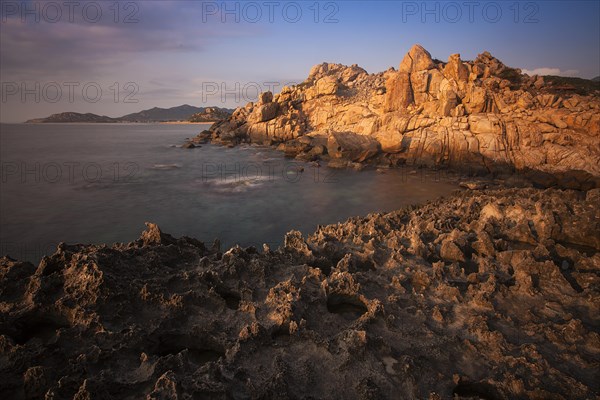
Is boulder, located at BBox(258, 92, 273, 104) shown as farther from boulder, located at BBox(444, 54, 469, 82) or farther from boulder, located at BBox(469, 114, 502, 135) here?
boulder, located at BBox(469, 114, 502, 135)

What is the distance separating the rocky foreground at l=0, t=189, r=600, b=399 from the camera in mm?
4078

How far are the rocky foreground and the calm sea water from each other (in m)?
7.95

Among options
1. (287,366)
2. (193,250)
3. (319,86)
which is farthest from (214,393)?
(319,86)

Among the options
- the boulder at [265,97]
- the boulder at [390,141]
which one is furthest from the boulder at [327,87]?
the boulder at [390,141]

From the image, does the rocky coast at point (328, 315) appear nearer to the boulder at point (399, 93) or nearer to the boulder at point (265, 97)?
the boulder at point (399, 93)

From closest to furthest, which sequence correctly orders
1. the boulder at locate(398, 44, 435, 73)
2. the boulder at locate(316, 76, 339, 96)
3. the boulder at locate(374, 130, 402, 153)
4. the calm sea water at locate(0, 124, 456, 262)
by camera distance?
the calm sea water at locate(0, 124, 456, 262) → the boulder at locate(374, 130, 402, 153) → the boulder at locate(398, 44, 435, 73) → the boulder at locate(316, 76, 339, 96)

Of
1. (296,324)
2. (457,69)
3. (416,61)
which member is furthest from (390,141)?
(296,324)

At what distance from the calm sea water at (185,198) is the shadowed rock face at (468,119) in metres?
4.40

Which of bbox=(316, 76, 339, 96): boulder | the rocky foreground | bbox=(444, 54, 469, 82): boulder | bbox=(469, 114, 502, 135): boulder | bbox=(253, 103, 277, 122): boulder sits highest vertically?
bbox=(316, 76, 339, 96): boulder

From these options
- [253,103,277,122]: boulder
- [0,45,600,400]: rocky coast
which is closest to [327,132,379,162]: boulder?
[253,103,277,122]: boulder

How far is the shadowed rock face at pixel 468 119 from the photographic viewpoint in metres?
24.3

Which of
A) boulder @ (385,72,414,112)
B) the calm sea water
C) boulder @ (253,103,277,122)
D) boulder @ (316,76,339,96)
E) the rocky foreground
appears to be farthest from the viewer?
boulder @ (253,103,277,122)

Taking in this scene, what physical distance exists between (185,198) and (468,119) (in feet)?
81.0

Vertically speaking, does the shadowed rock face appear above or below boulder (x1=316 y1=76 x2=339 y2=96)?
below
